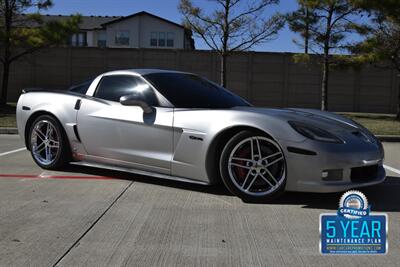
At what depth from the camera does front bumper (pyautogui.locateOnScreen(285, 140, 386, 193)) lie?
4.79 meters

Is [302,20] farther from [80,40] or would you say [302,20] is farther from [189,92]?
[80,40]

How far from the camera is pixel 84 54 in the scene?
2966cm

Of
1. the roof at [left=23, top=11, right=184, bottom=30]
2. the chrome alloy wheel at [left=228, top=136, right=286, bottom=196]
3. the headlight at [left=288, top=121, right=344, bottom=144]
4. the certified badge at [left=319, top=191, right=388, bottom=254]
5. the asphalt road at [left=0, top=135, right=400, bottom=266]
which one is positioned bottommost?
the asphalt road at [left=0, top=135, right=400, bottom=266]

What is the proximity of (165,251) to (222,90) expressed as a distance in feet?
10.1

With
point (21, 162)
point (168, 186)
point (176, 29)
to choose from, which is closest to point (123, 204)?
point (168, 186)

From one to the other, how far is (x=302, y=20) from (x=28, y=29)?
11.0 metres

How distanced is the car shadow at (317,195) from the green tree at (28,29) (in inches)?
547

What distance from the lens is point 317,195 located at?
216 inches

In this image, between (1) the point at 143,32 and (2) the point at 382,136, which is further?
(1) the point at 143,32

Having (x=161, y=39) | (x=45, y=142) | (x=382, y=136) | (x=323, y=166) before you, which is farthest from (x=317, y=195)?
(x=161, y=39)

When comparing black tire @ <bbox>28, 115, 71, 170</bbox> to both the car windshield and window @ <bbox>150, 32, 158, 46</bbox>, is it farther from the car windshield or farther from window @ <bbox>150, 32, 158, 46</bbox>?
window @ <bbox>150, 32, 158, 46</bbox>

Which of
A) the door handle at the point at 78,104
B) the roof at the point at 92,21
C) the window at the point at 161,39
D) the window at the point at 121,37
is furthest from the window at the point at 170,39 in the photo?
the door handle at the point at 78,104

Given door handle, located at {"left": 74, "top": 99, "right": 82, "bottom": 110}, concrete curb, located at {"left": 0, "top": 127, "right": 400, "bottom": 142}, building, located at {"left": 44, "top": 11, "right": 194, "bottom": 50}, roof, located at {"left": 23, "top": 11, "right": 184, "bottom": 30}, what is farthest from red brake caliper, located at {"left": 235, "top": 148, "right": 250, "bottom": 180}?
building, located at {"left": 44, "top": 11, "right": 194, "bottom": 50}

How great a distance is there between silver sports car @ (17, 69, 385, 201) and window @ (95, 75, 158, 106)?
0.01 meters
